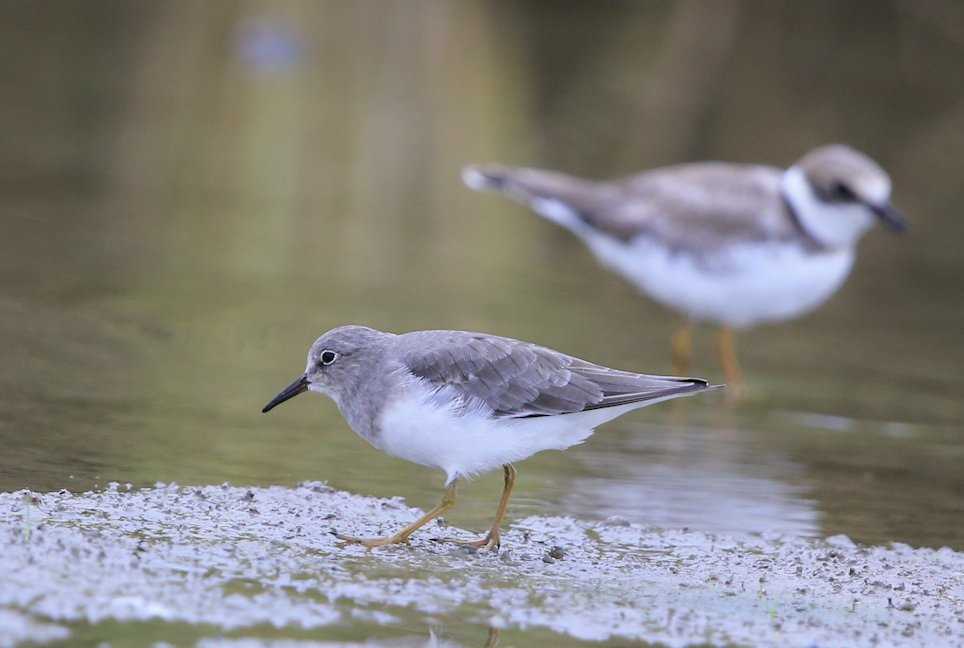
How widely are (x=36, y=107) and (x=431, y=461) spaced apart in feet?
40.4

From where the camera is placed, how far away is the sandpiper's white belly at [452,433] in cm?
602

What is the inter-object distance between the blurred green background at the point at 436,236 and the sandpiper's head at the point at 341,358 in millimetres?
703

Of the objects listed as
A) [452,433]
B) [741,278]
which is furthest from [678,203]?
[452,433]

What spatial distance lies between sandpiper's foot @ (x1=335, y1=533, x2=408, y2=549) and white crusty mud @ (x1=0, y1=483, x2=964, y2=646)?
0.04m

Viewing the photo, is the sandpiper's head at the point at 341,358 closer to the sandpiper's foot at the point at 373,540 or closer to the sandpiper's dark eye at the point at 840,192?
the sandpiper's foot at the point at 373,540

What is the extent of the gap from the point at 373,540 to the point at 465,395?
71 centimetres

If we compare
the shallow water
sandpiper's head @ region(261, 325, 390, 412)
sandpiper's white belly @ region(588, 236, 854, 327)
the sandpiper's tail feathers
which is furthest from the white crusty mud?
sandpiper's white belly @ region(588, 236, 854, 327)

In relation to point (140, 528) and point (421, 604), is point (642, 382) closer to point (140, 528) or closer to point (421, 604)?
point (421, 604)

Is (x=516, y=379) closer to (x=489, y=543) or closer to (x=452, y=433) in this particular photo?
(x=452, y=433)

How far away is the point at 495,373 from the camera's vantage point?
629 cm

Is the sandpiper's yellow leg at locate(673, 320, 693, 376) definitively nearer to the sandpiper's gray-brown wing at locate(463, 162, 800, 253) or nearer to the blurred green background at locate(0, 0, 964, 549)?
the blurred green background at locate(0, 0, 964, 549)

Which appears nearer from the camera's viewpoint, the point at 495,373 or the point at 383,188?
the point at 495,373

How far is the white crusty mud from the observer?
4883 millimetres

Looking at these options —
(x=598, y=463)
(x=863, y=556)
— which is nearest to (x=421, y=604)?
(x=863, y=556)
